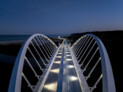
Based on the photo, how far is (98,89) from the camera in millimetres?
5012

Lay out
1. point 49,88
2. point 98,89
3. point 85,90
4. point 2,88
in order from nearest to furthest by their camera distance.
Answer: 1. point 85,90
2. point 49,88
3. point 98,89
4. point 2,88

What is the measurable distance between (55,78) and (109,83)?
2.19 m

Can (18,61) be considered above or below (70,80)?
above

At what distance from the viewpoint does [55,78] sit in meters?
3.02

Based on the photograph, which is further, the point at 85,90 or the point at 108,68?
the point at 85,90

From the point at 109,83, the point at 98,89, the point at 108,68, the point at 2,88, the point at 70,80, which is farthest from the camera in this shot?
the point at 2,88

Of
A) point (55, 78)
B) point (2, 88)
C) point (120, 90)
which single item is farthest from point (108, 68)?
point (2, 88)

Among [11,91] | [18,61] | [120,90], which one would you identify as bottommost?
[120,90]

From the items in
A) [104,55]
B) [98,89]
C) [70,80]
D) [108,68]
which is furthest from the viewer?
[98,89]

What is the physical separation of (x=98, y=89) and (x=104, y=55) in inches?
174

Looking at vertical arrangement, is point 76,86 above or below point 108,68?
below

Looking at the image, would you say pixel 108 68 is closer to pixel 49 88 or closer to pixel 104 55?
pixel 104 55

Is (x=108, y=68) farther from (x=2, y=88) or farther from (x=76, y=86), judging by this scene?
(x=2, y=88)

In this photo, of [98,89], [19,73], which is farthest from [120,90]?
[19,73]
